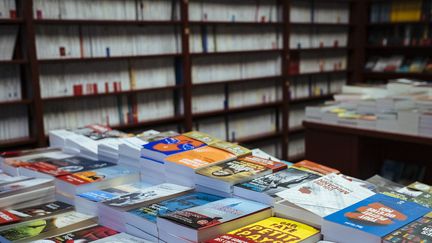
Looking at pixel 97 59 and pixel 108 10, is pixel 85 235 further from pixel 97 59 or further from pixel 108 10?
pixel 108 10

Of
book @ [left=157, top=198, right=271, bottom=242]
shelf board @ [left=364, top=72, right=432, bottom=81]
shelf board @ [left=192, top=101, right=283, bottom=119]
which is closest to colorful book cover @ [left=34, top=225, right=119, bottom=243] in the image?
book @ [left=157, top=198, right=271, bottom=242]

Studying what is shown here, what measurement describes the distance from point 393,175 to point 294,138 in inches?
63.6

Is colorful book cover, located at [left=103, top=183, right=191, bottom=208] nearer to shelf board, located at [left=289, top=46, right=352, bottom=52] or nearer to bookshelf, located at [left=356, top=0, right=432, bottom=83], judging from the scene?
shelf board, located at [left=289, top=46, right=352, bottom=52]

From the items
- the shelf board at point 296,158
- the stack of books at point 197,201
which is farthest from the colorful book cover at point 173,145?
the shelf board at point 296,158

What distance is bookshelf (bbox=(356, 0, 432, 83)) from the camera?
4.61 meters

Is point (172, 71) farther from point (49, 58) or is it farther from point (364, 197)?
point (364, 197)

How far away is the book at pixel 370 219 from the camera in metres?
0.98

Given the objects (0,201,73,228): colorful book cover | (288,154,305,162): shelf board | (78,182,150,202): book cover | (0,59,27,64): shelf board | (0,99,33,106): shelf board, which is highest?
(0,59,27,64): shelf board

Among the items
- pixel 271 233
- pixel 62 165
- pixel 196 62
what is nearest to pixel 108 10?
pixel 196 62

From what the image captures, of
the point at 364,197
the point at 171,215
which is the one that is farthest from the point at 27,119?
the point at 364,197

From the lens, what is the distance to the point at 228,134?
4082 millimetres

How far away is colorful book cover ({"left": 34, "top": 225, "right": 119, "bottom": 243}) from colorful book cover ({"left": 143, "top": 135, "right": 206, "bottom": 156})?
0.33 metres

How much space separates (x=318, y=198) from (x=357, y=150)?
6.37 feet

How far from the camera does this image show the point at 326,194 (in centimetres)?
118
